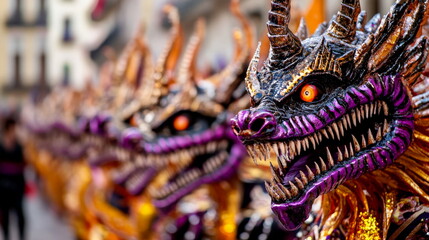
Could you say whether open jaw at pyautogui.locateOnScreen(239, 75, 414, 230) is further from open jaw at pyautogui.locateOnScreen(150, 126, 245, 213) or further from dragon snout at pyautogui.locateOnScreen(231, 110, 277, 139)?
open jaw at pyautogui.locateOnScreen(150, 126, 245, 213)

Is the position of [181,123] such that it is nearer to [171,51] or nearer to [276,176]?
[171,51]

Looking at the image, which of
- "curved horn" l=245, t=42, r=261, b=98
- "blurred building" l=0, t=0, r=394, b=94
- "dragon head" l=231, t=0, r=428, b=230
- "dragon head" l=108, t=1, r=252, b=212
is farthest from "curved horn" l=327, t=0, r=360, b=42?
"dragon head" l=108, t=1, r=252, b=212

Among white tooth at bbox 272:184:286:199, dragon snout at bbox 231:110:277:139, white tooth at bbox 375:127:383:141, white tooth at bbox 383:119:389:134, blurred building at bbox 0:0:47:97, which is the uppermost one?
dragon snout at bbox 231:110:277:139

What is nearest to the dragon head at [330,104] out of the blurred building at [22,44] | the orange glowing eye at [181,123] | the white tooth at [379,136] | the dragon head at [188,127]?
the white tooth at [379,136]

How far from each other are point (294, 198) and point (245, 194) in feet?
7.50

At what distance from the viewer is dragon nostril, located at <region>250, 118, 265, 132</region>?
7.68ft

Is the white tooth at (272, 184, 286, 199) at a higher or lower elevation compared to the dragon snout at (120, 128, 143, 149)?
higher

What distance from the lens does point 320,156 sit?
7.98 feet

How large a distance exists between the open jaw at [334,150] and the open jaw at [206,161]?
6.65 feet

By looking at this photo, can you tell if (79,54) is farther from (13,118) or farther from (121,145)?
(121,145)

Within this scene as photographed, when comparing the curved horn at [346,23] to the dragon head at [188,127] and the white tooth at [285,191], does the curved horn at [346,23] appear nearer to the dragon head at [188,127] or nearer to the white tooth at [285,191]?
the white tooth at [285,191]

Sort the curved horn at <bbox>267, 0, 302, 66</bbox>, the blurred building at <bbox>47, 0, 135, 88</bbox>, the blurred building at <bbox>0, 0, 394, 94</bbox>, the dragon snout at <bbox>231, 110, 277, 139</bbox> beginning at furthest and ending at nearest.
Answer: the blurred building at <bbox>47, 0, 135, 88</bbox> → the blurred building at <bbox>0, 0, 394, 94</bbox> → the curved horn at <bbox>267, 0, 302, 66</bbox> → the dragon snout at <bbox>231, 110, 277, 139</bbox>

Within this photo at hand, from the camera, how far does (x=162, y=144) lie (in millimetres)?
4617

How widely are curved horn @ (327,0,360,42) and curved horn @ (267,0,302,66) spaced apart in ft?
0.42
